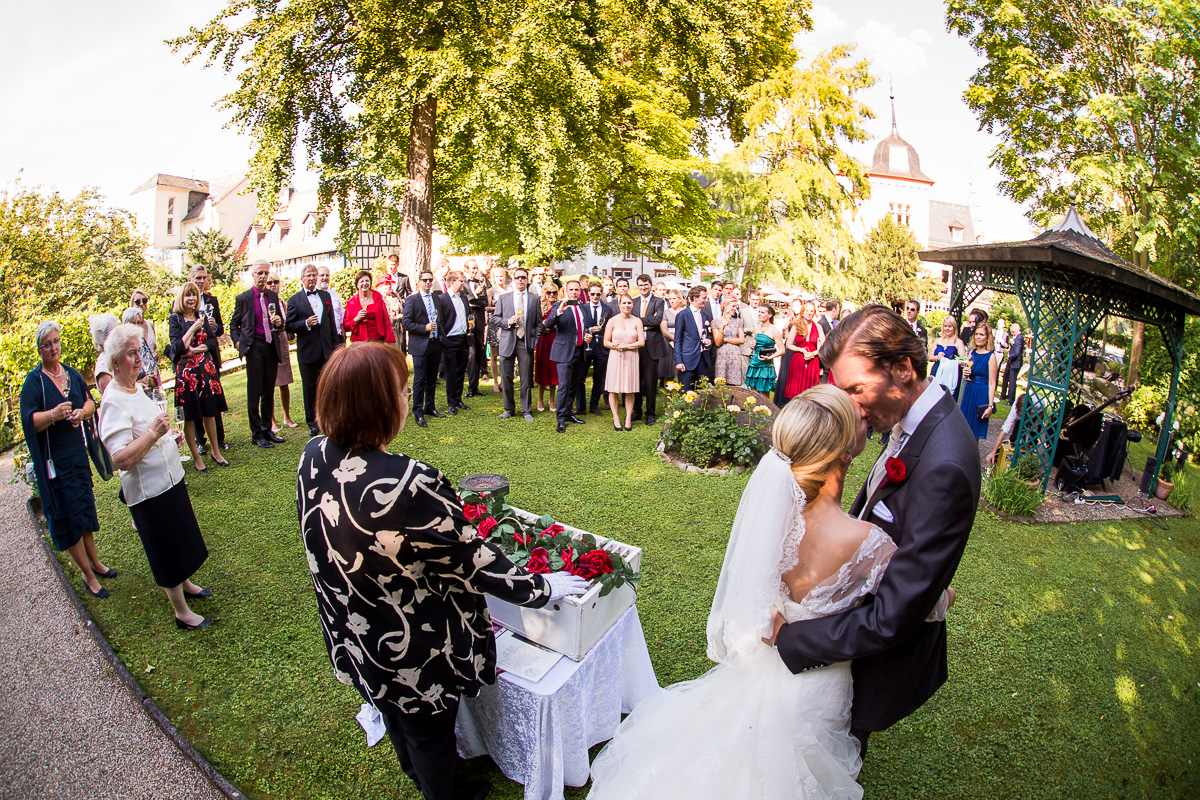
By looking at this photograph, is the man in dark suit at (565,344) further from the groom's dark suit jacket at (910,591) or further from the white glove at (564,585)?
the groom's dark suit jacket at (910,591)

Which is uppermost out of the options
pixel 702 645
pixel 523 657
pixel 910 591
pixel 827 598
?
pixel 910 591

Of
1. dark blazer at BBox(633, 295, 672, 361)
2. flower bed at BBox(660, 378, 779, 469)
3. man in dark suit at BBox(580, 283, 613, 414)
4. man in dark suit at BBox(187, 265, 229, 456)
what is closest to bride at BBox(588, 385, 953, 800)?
flower bed at BBox(660, 378, 779, 469)

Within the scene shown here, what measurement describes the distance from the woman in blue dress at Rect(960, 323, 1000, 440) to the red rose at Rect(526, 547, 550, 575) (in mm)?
8047

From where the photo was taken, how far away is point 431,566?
85.5 inches

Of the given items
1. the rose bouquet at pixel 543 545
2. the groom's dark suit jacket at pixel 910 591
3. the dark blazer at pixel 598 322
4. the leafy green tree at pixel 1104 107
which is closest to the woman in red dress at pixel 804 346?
the dark blazer at pixel 598 322

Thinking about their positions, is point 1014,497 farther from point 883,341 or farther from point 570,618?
point 570,618

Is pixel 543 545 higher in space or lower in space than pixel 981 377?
lower

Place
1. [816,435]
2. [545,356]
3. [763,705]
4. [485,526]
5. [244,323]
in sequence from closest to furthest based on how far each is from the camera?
[816,435]
[763,705]
[485,526]
[244,323]
[545,356]

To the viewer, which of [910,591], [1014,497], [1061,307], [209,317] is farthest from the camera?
[1061,307]

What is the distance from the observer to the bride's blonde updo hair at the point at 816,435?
80.3 inches

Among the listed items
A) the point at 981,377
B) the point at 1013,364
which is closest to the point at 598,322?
the point at 981,377

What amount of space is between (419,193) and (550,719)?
13517 millimetres

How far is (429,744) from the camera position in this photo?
8.14ft

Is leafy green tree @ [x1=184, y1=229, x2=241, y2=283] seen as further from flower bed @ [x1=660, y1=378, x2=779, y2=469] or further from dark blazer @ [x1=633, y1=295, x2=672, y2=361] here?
flower bed @ [x1=660, y1=378, x2=779, y2=469]
